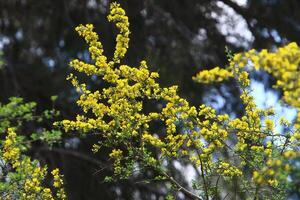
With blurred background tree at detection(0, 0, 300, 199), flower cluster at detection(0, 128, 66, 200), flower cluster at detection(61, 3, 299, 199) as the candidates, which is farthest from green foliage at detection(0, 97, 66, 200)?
blurred background tree at detection(0, 0, 300, 199)

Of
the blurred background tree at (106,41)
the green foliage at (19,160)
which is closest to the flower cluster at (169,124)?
the green foliage at (19,160)

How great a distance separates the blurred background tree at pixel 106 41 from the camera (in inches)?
302

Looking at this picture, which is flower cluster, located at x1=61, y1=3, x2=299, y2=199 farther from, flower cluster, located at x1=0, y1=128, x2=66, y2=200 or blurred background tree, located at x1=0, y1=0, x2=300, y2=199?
blurred background tree, located at x1=0, y1=0, x2=300, y2=199

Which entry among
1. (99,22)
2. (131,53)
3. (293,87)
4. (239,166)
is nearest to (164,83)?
(131,53)

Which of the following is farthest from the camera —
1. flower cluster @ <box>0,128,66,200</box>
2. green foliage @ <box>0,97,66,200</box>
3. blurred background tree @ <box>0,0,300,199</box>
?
blurred background tree @ <box>0,0,300,199</box>

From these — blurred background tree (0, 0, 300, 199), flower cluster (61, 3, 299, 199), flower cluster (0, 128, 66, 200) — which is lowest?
flower cluster (0, 128, 66, 200)

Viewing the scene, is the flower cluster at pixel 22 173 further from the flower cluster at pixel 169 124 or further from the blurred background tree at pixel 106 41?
the blurred background tree at pixel 106 41

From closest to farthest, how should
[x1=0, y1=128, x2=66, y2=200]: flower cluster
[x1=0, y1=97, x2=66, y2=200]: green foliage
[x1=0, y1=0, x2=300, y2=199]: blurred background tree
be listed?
1. [x1=0, y1=97, x2=66, y2=200]: green foliage
2. [x1=0, y1=128, x2=66, y2=200]: flower cluster
3. [x1=0, y1=0, x2=300, y2=199]: blurred background tree

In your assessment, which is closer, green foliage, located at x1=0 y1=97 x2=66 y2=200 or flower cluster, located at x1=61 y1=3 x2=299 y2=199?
green foliage, located at x1=0 y1=97 x2=66 y2=200

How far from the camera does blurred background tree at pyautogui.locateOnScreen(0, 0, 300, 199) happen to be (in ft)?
25.1

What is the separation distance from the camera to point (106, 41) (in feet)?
24.1

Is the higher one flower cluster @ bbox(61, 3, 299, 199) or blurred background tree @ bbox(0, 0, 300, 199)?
blurred background tree @ bbox(0, 0, 300, 199)

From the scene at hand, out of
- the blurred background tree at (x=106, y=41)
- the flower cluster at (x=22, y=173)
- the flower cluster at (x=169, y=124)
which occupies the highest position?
the blurred background tree at (x=106, y=41)

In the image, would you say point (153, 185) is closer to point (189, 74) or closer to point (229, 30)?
point (189, 74)
